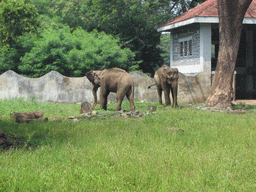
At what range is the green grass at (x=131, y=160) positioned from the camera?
160 inches

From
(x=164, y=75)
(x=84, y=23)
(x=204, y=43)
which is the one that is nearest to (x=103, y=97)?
(x=164, y=75)

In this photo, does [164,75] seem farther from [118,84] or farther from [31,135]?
[31,135]

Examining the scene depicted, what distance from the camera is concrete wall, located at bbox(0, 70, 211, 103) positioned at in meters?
17.5

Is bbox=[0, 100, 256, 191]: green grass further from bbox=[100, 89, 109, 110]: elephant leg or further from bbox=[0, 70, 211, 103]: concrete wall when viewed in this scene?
bbox=[0, 70, 211, 103]: concrete wall

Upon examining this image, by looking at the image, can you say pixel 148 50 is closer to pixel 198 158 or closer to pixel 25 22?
pixel 25 22

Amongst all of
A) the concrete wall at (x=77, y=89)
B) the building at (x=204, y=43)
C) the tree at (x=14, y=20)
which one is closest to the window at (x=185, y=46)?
the building at (x=204, y=43)

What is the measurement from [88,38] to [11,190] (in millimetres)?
19709

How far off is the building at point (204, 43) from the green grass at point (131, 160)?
1191 centimetres

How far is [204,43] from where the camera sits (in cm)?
1955

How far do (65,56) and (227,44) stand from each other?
10.5 meters

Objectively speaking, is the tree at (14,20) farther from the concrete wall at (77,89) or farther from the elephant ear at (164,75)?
the elephant ear at (164,75)

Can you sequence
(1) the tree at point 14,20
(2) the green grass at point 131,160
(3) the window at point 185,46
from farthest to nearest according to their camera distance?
(3) the window at point 185,46
(1) the tree at point 14,20
(2) the green grass at point 131,160

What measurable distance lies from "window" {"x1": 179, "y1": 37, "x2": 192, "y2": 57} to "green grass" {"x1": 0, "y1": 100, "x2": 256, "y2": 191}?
13822 mm

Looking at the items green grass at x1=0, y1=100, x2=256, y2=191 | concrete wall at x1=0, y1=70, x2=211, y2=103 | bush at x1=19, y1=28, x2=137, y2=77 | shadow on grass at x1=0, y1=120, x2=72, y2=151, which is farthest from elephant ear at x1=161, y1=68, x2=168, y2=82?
bush at x1=19, y1=28, x2=137, y2=77
